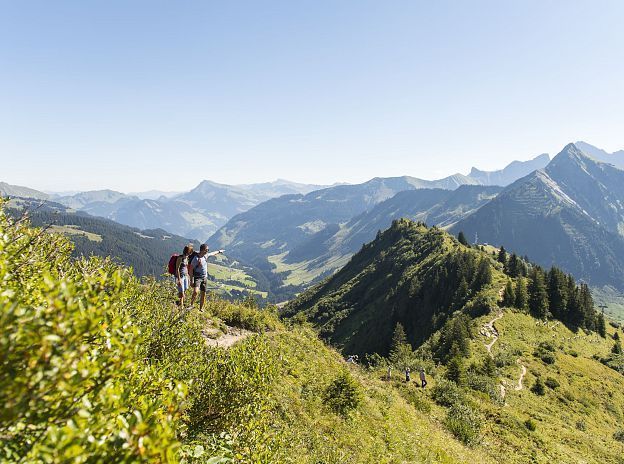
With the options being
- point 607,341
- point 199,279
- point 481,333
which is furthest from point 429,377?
point 607,341

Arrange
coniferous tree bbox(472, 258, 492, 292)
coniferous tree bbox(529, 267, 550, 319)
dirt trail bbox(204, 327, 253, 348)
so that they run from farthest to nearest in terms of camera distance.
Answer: coniferous tree bbox(472, 258, 492, 292)
coniferous tree bbox(529, 267, 550, 319)
dirt trail bbox(204, 327, 253, 348)

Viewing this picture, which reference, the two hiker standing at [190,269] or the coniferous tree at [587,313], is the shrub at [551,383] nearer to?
the coniferous tree at [587,313]

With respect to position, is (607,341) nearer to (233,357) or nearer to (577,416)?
(577,416)

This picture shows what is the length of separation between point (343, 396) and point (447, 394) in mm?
19474

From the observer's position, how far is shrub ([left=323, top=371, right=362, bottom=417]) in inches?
920

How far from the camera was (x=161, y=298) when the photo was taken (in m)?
17.7

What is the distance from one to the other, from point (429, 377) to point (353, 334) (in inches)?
2744

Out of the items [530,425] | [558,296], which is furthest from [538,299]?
[530,425]

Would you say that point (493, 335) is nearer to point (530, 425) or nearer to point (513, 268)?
point (530, 425)

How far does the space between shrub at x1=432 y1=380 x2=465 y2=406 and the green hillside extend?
0.20 m

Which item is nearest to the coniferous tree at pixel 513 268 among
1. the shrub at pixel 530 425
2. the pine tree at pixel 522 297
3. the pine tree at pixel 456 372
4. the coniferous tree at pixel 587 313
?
the coniferous tree at pixel 587 313

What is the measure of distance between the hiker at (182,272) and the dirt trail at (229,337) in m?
5.52

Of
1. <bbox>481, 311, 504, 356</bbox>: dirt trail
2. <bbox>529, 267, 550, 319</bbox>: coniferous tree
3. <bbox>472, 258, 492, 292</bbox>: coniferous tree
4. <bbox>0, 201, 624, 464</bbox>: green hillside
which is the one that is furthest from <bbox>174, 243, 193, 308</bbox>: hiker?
<bbox>472, 258, 492, 292</bbox>: coniferous tree

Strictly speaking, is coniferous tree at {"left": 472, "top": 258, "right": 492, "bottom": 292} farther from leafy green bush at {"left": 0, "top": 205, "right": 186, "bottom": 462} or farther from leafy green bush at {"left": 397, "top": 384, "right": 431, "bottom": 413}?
leafy green bush at {"left": 0, "top": 205, "right": 186, "bottom": 462}
